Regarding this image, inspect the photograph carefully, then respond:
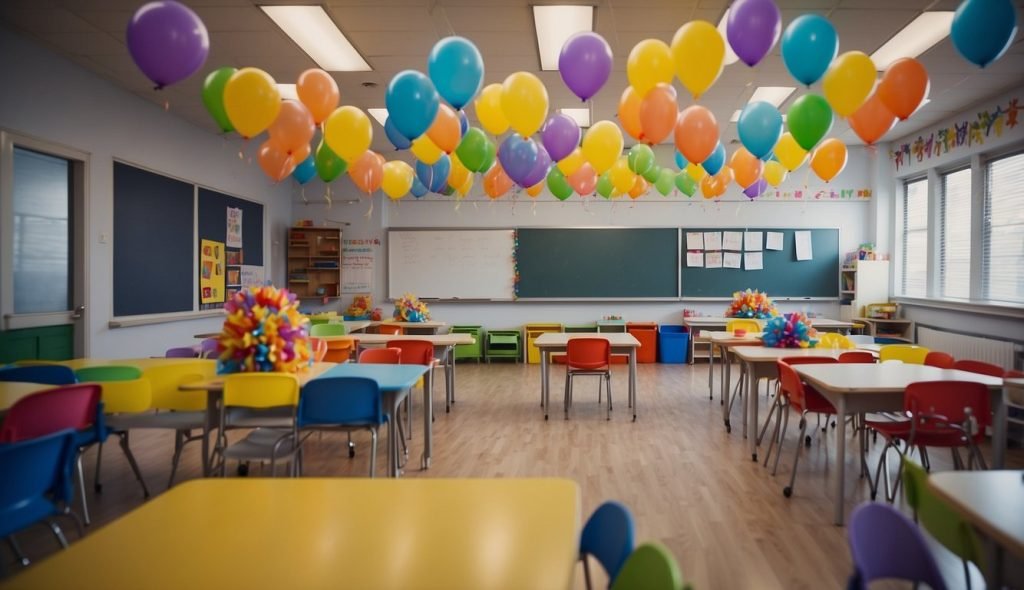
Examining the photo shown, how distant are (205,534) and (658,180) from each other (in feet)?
→ 19.0

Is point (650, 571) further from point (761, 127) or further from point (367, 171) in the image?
point (367, 171)

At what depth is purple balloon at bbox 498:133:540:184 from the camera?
15.3 feet

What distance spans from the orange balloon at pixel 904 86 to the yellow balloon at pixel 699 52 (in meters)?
1.03

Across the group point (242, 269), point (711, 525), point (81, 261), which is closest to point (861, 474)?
point (711, 525)

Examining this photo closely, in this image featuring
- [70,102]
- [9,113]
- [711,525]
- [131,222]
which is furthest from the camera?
[131,222]

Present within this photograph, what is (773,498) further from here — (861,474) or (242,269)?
(242,269)

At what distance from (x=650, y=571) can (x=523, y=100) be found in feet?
11.4

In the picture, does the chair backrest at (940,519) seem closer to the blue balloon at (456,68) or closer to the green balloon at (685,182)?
the blue balloon at (456,68)

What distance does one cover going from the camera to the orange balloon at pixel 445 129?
13.6 feet

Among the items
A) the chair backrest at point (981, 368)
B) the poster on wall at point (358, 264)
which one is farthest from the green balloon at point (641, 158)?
the poster on wall at point (358, 264)

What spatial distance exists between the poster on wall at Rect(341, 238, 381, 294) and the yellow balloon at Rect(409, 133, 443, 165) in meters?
4.89

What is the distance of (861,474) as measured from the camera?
3.87 meters

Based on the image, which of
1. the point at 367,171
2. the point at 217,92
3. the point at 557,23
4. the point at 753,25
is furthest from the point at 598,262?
the point at 217,92

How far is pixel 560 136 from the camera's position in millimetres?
4531
